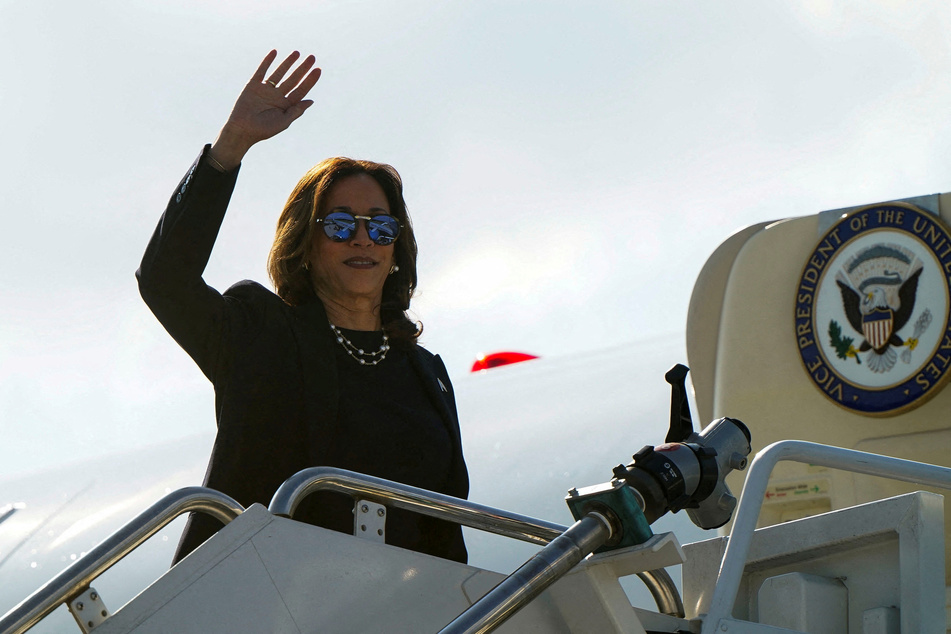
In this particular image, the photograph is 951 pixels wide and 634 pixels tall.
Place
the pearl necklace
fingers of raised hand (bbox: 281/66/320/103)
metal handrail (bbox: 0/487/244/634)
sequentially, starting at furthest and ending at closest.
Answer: the pearl necklace, fingers of raised hand (bbox: 281/66/320/103), metal handrail (bbox: 0/487/244/634)

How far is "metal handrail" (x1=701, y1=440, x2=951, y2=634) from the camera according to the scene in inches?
105

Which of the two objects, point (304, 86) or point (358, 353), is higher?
point (304, 86)

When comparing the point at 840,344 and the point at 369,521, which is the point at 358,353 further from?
the point at 840,344

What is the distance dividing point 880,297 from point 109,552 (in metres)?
3.82

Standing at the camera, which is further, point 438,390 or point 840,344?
point 840,344

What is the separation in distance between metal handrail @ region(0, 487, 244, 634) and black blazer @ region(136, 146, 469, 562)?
0.95 ft

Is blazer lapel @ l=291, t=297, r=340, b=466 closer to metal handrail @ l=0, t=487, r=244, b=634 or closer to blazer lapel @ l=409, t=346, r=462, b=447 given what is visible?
blazer lapel @ l=409, t=346, r=462, b=447

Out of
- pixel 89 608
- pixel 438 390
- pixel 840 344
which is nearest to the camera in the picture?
pixel 89 608

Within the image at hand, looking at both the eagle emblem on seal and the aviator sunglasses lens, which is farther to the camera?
the eagle emblem on seal

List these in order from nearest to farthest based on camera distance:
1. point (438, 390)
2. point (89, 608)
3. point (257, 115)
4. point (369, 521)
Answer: point (89, 608), point (369, 521), point (257, 115), point (438, 390)

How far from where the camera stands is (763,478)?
2.93 metres

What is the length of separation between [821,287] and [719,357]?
64 cm

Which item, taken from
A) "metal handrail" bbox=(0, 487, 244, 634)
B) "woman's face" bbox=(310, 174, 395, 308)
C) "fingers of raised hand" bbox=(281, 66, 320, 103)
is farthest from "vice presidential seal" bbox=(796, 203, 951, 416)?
"metal handrail" bbox=(0, 487, 244, 634)

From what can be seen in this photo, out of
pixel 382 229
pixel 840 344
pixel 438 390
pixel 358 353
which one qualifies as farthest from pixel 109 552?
pixel 840 344
